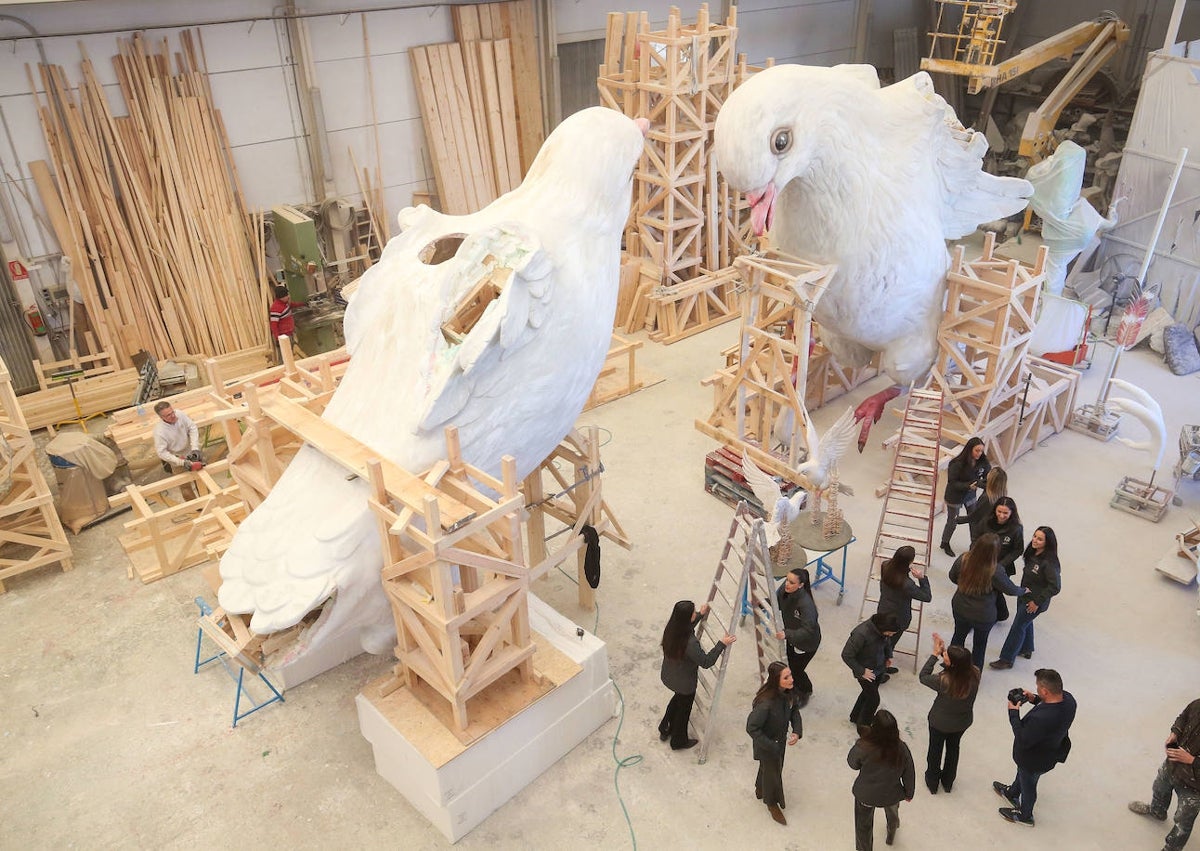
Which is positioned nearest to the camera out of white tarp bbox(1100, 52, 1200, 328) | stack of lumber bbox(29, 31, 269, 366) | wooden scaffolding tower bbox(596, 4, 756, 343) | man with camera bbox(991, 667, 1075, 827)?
man with camera bbox(991, 667, 1075, 827)

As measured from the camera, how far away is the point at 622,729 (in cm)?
628

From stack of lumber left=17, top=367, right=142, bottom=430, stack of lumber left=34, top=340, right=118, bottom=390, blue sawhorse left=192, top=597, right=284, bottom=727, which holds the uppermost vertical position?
stack of lumber left=34, top=340, right=118, bottom=390

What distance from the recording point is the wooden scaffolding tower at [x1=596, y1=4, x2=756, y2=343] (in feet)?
35.7

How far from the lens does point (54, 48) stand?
9.41 metres

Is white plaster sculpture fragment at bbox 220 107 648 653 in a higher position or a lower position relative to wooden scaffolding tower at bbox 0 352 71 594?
higher

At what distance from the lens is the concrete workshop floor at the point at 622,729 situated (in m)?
5.64

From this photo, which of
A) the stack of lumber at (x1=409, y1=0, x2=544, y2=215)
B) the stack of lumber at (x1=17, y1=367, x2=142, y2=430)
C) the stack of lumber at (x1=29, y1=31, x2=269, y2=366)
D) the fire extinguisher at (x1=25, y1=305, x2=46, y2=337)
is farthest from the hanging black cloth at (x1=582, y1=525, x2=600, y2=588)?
the fire extinguisher at (x1=25, y1=305, x2=46, y2=337)

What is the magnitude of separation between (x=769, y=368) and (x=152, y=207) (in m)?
7.29

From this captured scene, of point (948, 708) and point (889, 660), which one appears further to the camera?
point (889, 660)

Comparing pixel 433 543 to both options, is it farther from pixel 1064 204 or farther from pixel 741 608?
pixel 1064 204

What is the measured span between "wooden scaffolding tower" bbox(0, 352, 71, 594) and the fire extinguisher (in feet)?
7.11

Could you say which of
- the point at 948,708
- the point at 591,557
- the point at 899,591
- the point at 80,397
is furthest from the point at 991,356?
the point at 80,397

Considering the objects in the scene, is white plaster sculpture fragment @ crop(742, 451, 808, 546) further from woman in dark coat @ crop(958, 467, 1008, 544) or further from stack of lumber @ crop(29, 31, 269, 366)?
stack of lumber @ crop(29, 31, 269, 366)

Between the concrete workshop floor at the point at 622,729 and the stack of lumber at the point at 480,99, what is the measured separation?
20.2ft
